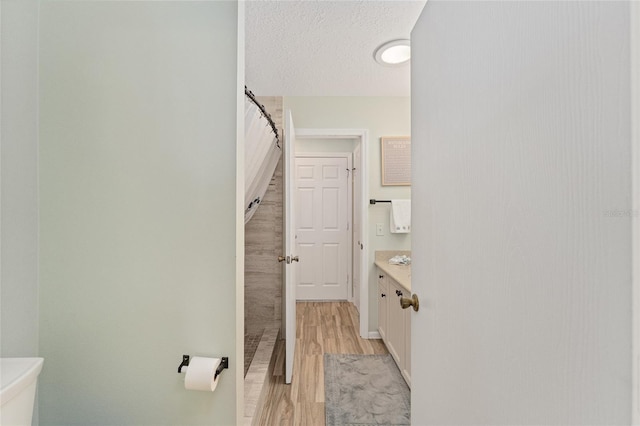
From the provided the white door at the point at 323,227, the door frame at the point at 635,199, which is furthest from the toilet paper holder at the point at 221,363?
the white door at the point at 323,227

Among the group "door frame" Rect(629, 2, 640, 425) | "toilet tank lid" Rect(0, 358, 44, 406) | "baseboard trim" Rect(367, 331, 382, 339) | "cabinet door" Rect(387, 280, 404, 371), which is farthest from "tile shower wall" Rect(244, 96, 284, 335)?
"door frame" Rect(629, 2, 640, 425)

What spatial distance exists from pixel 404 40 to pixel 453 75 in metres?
1.34

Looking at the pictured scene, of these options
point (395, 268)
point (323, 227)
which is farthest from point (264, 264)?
point (323, 227)

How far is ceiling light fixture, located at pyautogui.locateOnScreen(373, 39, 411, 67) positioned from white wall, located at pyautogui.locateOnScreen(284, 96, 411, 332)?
2.22 ft

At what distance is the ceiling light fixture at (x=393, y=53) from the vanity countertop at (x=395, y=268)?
161 cm

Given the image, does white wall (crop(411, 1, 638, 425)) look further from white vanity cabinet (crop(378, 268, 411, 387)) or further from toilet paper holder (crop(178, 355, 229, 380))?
white vanity cabinet (crop(378, 268, 411, 387))

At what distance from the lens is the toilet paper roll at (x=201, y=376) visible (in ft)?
2.97

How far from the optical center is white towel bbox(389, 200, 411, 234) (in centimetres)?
278

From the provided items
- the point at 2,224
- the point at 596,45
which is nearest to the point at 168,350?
the point at 2,224

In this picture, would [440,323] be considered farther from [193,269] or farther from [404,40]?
[404,40]

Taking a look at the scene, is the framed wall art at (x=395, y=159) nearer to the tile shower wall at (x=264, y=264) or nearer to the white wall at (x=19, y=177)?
the tile shower wall at (x=264, y=264)

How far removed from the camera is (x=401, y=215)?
9.15 feet

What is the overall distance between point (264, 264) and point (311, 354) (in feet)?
2.98

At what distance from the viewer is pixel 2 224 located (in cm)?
88
